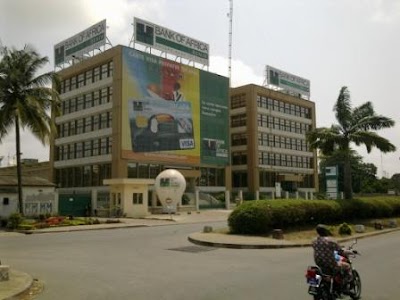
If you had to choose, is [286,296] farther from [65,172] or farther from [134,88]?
[65,172]

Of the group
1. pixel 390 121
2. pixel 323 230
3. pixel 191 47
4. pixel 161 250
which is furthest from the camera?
pixel 191 47

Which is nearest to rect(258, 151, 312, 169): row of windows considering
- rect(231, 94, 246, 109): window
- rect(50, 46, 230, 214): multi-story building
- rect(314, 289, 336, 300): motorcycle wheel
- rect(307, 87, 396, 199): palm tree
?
rect(231, 94, 246, 109): window

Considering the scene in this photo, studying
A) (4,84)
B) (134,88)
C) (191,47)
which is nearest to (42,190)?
(4,84)

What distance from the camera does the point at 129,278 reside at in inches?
464

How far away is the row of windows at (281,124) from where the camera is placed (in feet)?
250

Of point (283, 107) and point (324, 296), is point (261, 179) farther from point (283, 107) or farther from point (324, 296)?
point (324, 296)

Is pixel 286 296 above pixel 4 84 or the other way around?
the other way around

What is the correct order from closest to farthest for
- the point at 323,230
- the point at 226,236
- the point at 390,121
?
the point at 323,230 → the point at 226,236 → the point at 390,121

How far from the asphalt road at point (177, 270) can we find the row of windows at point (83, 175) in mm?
35897

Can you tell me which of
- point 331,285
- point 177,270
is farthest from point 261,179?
point 331,285

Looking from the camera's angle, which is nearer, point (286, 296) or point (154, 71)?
point (286, 296)

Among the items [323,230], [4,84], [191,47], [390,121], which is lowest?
[323,230]

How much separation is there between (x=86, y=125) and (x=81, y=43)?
10.2 meters

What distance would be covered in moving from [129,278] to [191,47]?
178ft
